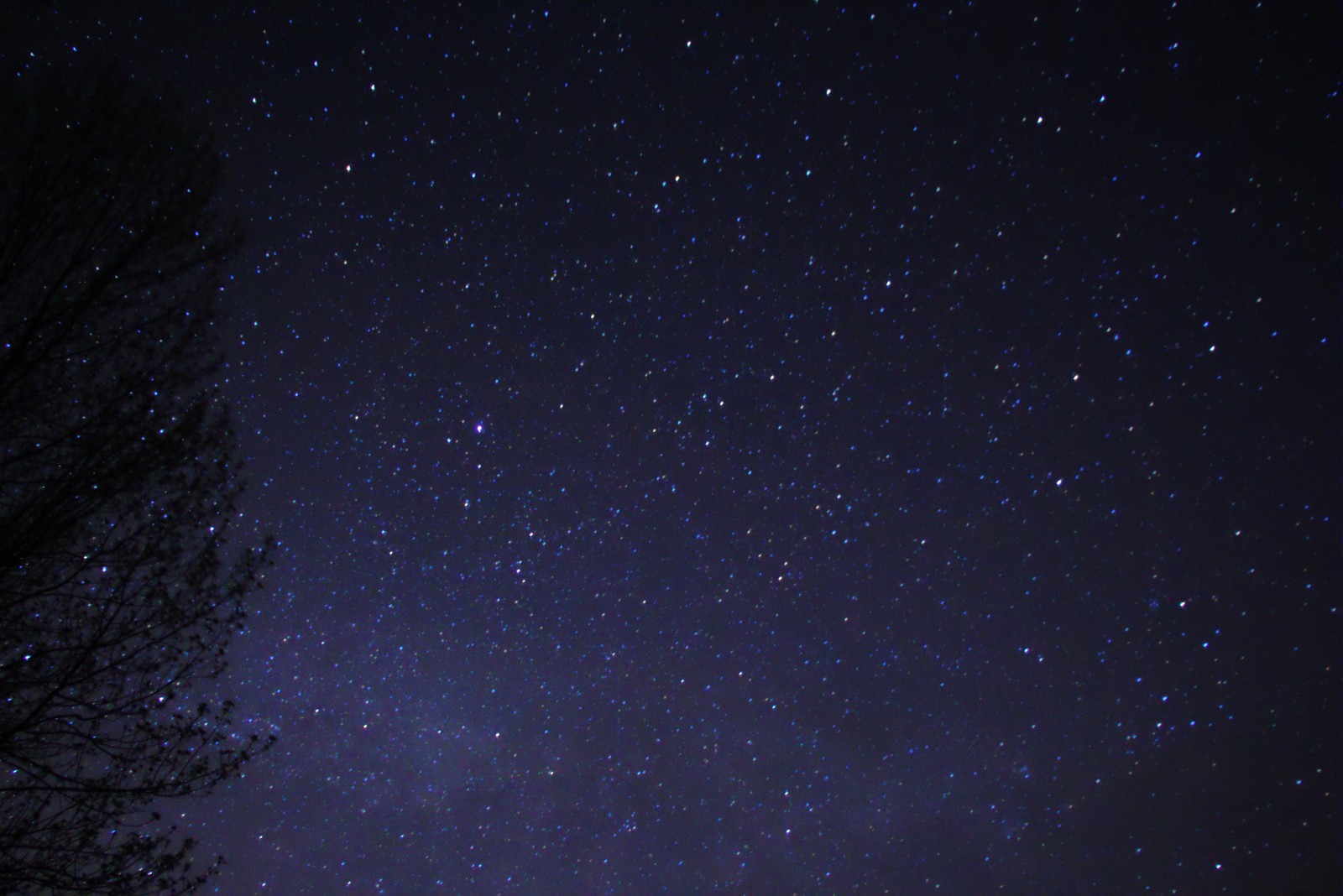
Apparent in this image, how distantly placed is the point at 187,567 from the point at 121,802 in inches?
41.9

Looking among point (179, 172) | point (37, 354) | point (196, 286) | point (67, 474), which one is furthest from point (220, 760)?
point (179, 172)

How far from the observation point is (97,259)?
334 cm

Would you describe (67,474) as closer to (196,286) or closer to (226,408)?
(226,408)

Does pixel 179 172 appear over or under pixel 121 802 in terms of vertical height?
over

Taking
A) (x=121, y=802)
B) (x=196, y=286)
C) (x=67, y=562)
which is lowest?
(x=121, y=802)

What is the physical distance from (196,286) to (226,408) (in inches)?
25.6

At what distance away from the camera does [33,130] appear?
3.20 meters

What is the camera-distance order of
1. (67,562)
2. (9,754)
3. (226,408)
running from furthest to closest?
(226,408), (67,562), (9,754)

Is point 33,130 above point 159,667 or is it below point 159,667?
above

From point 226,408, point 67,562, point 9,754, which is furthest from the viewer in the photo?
point 226,408

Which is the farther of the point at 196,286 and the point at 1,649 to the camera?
the point at 196,286

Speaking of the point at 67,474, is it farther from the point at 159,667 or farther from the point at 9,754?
the point at 9,754

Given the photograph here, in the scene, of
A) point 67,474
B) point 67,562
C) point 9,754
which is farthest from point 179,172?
point 9,754

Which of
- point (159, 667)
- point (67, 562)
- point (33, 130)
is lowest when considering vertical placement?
point (159, 667)
